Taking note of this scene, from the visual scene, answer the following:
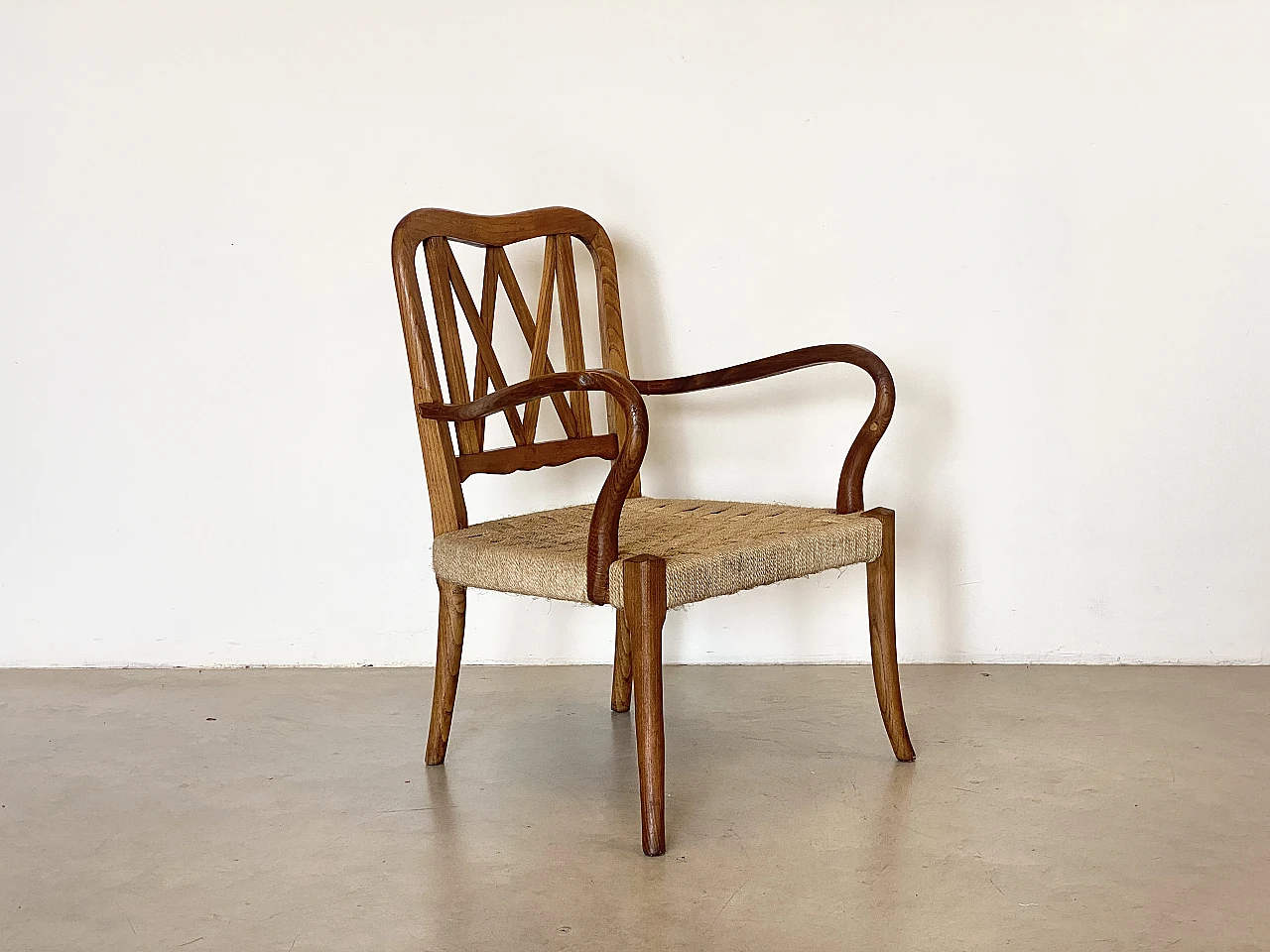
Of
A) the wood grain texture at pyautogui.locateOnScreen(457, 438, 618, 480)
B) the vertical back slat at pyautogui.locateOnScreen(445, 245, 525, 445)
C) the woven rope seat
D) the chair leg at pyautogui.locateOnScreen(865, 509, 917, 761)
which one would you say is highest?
the vertical back slat at pyautogui.locateOnScreen(445, 245, 525, 445)

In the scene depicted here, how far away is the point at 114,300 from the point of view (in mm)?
2559

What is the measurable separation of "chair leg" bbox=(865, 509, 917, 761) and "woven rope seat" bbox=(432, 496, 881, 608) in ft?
0.10

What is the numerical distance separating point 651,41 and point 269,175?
0.86 m

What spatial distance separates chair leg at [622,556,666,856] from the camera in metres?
1.45

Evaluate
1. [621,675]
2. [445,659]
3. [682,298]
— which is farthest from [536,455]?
[682,298]

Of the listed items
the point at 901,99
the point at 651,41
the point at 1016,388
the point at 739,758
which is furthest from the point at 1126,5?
the point at 739,758

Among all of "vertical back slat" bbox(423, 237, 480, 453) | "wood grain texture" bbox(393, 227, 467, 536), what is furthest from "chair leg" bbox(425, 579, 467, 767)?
"vertical back slat" bbox(423, 237, 480, 453)

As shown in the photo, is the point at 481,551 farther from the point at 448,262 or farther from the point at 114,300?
the point at 114,300

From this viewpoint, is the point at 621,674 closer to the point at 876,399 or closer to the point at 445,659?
the point at 445,659

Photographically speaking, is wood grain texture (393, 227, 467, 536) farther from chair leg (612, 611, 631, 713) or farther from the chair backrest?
chair leg (612, 611, 631, 713)

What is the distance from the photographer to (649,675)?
1.48 meters

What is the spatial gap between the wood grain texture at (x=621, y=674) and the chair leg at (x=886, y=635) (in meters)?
0.47

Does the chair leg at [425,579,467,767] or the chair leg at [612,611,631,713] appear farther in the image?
the chair leg at [612,611,631,713]

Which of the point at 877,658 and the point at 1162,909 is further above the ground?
the point at 877,658
